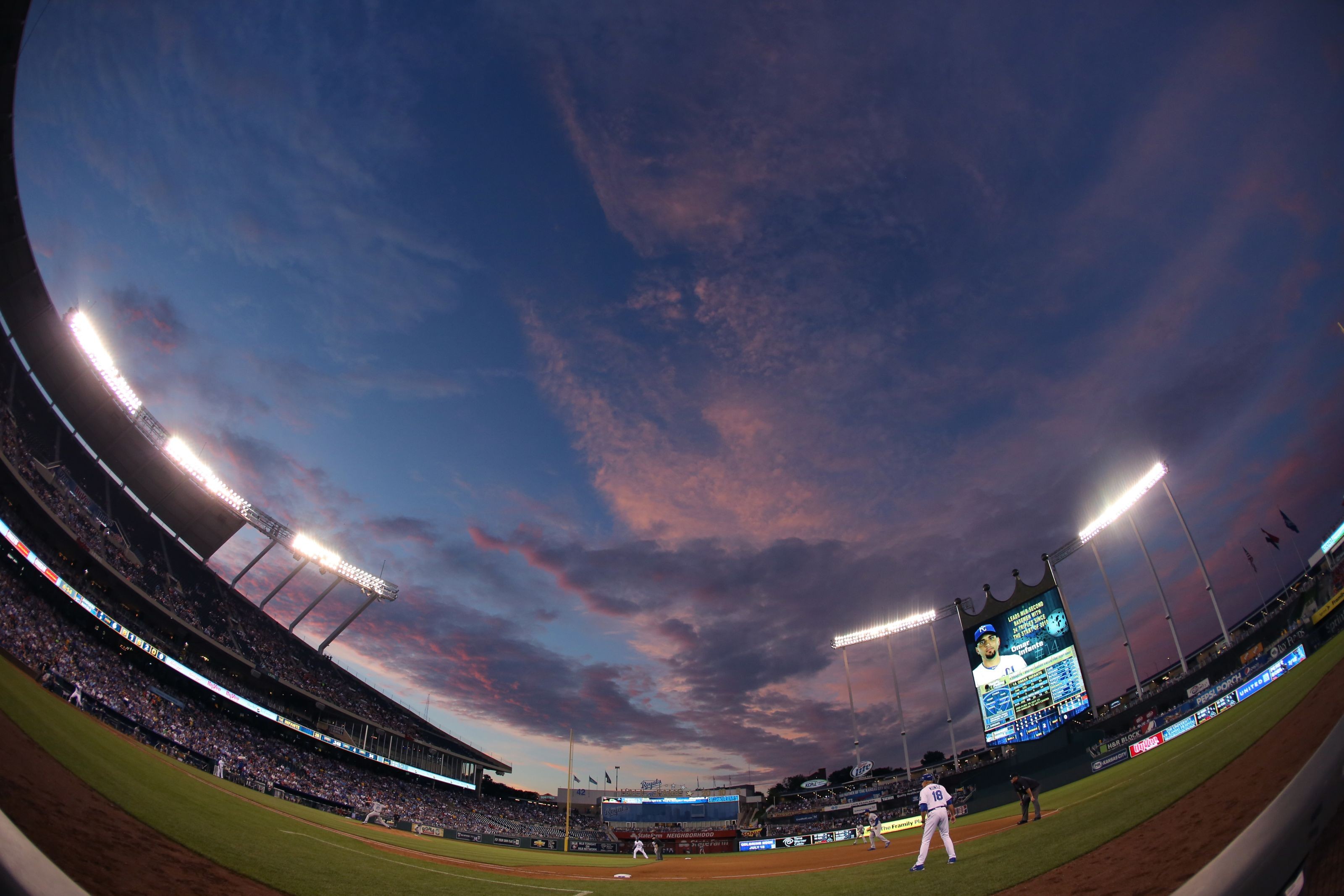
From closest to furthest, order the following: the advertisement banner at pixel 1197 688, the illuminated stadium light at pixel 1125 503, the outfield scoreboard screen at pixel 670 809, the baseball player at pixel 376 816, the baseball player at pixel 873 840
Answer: the baseball player at pixel 873 840, the advertisement banner at pixel 1197 688, the illuminated stadium light at pixel 1125 503, the baseball player at pixel 376 816, the outfield scoreboard screen at pixel 670 809

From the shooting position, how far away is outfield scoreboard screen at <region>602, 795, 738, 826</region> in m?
69.1

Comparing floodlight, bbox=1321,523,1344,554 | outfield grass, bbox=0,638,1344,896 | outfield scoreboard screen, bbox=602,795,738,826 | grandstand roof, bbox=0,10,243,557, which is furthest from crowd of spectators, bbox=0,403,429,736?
floodlight, bbox=1321,523,1344,554

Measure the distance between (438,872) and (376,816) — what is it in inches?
1282

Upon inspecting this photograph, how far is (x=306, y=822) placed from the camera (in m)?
22.4

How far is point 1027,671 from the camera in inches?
1537

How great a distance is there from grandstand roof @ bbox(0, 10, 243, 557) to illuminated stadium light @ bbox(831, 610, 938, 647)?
187ft

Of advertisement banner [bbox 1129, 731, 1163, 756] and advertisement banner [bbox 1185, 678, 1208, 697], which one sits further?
advertisement banner [bbox 1185, 678, 1208, 697]

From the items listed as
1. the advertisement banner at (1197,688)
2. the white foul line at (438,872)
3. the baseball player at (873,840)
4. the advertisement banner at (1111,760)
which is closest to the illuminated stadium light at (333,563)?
the white foul line at (438,872)

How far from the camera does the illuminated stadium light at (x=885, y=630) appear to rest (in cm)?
5050

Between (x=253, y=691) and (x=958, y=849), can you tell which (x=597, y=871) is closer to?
(x=958, y=849)

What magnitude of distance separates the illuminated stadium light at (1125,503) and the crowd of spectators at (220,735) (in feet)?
156

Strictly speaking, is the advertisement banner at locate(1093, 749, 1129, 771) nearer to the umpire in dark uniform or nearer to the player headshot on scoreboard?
the player headshot on scoreboard

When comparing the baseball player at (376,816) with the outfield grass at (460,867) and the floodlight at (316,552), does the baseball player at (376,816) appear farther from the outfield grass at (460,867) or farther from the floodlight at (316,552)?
the outfield grass at (460,867)

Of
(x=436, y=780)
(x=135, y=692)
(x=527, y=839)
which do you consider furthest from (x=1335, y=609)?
(x=436, y=780)
